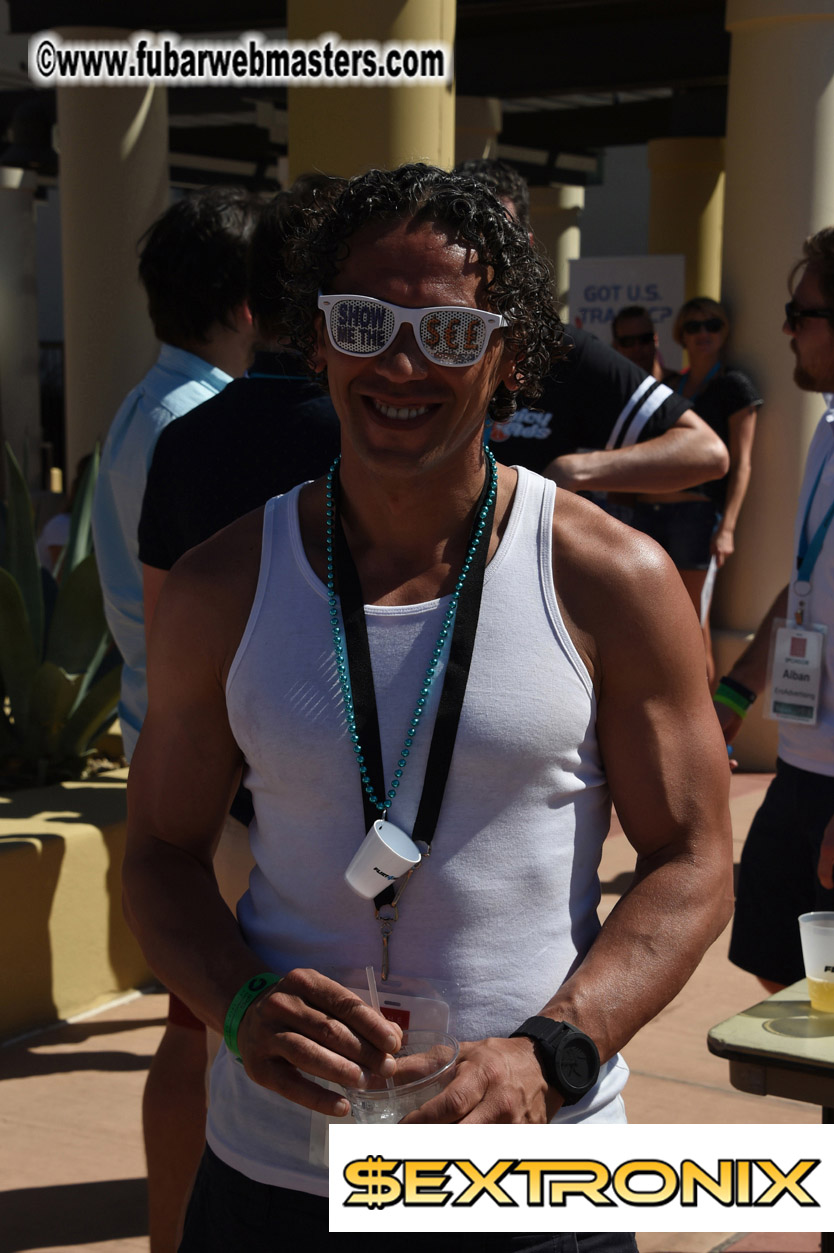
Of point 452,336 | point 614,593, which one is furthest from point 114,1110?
point 452,336

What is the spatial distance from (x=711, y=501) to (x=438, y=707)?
18.5 feet

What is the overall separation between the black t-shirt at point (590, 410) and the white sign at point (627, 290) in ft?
29.4

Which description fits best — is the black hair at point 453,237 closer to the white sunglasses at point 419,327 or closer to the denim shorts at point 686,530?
the white sunglasses at point 419,327

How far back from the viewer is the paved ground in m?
3.16

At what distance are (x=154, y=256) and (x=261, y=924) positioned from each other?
185cm

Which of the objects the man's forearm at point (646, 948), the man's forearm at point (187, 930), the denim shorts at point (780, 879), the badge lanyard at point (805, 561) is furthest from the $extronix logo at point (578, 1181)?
the badge lanyard at point (805, 561)

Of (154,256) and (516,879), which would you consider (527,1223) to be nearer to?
(516,879)

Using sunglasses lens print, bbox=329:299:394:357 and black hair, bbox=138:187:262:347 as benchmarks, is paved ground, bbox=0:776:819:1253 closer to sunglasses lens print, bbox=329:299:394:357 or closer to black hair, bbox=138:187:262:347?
black hair, bbox=138:187:262:347

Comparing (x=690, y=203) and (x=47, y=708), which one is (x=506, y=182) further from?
(x=690, y=203)

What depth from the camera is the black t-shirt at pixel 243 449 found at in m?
2.48

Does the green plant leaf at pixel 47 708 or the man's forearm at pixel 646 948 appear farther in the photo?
the green plant leaf at pixel 47 708

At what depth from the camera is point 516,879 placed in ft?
5.30

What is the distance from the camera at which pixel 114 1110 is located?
12.3 feet

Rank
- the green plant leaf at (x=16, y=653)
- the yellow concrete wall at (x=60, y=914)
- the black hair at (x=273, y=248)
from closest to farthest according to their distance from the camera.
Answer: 1. the black hair at (x=273, y=248)
2. the yellow concrete wall at (x=60, y=914)
3. the green plant leaf at (x=16, y=653)
